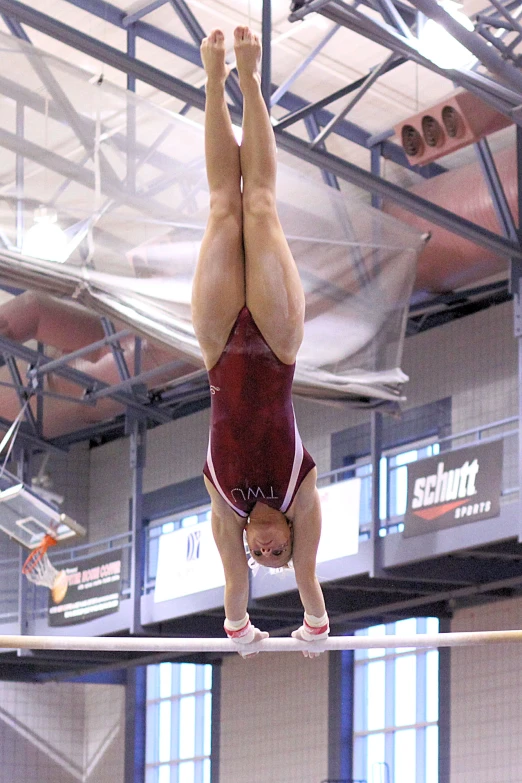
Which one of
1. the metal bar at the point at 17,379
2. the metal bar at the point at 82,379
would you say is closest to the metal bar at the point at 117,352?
the metal bar at the point at 82,379

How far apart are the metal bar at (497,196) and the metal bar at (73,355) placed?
12.9ft

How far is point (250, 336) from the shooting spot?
220 inches

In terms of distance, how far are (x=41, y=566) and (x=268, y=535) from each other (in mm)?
10523

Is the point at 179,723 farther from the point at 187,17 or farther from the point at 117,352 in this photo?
the point at 187,17

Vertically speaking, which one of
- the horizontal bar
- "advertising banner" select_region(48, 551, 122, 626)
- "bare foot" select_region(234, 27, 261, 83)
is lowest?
the horizontal bar

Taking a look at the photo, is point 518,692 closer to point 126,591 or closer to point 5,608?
point 126,591

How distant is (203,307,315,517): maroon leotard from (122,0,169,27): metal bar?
7089 mm

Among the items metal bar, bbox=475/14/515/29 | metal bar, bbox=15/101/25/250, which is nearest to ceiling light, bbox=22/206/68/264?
metal bar, bbox=15/101/25/250

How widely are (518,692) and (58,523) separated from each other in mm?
5327

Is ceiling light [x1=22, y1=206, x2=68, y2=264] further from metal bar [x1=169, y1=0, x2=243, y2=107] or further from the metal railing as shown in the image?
the metal railing

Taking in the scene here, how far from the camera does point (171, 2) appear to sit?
1143 centimetres

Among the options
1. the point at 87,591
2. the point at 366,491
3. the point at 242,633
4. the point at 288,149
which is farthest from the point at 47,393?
the point at 242,633

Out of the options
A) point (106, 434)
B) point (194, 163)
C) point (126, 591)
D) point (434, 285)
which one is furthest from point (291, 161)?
point (106, 434)

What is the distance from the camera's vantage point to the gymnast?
5.57 metres
